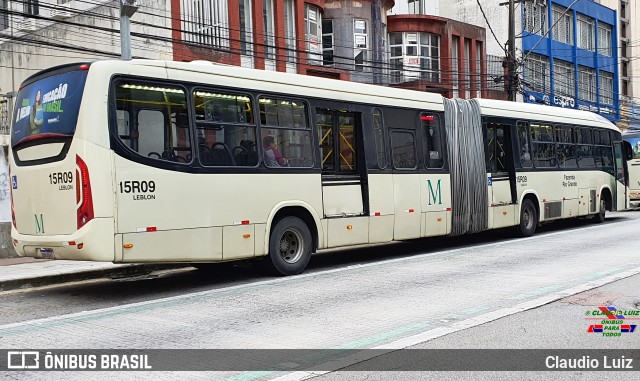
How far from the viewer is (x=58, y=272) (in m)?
11.9

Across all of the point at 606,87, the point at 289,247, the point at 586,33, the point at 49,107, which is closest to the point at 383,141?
the point at 289,247

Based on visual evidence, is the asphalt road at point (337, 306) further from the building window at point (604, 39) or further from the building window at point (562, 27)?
the building window at point (604, 39)

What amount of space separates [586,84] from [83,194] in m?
49.7

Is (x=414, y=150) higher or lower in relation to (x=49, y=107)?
lower

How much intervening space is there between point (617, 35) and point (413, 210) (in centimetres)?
5046

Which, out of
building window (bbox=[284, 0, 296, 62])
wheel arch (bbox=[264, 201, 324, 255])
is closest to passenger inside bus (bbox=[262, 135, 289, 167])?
wheel arch (bbox=[264, 201, 324, 255])

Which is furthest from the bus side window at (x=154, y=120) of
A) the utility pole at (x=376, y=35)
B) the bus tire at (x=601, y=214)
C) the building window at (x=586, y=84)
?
the building window at (x=586, y=84)

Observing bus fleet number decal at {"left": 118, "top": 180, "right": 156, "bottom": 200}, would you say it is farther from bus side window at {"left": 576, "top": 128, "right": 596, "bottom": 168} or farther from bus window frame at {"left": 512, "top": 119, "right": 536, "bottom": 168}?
bus side window at {"left": 576, "top": 128, "right": 596, "bottom": 168}

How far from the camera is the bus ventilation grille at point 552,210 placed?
59.3ft

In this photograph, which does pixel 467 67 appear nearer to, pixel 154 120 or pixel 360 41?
pixel 360 41

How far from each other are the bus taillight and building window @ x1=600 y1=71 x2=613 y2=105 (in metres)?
51.2

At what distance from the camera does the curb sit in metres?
11.1

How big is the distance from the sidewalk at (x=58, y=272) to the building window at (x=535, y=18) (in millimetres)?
37787

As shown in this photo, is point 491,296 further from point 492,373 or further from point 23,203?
point 23,203
